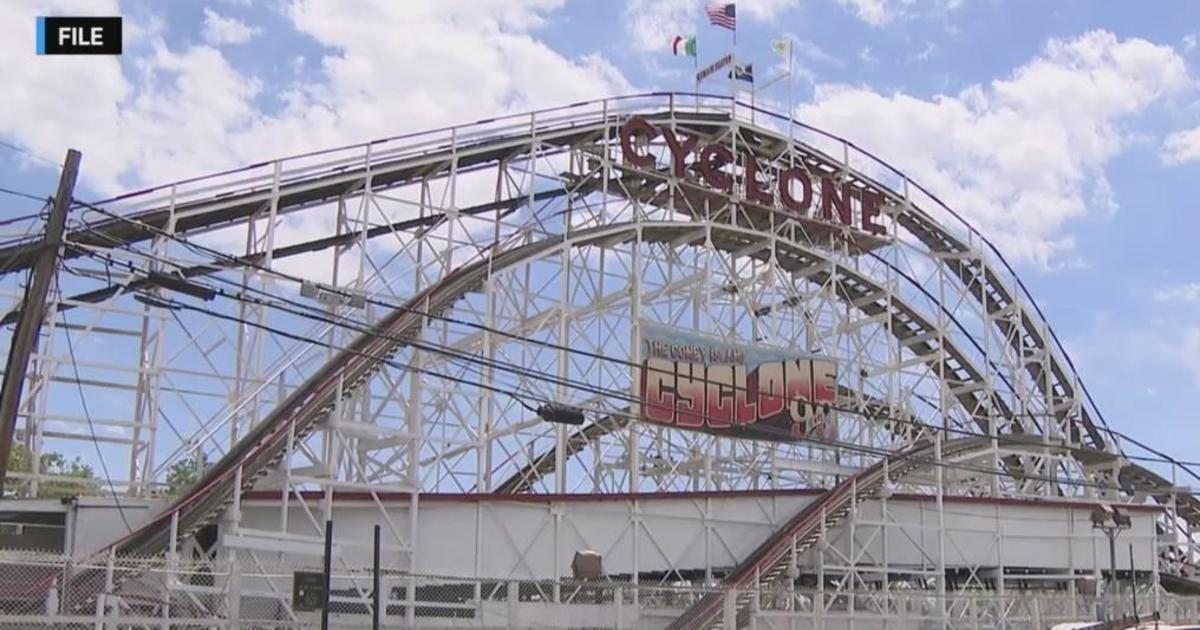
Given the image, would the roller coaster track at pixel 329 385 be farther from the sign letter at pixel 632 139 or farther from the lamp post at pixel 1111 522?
the lamp post at pixel 1111 522

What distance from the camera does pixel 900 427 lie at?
47094 mm

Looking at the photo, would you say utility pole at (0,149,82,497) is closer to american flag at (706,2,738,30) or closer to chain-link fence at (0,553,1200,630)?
chain-link fence at (0,553,1200,630)

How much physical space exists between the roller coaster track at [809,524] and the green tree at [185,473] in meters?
11.3

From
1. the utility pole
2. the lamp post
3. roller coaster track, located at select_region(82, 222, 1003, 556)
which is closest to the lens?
the utility pole

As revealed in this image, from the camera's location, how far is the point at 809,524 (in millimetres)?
35219

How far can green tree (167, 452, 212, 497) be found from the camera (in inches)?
1214

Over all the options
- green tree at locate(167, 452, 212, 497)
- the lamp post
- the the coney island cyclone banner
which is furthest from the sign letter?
the lamp post

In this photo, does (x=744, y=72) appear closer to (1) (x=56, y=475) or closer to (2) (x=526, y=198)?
(2) (x=526, y=198)

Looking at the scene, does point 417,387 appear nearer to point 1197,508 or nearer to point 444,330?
point 444,330

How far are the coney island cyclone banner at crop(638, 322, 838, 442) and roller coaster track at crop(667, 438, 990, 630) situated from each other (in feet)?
9.73

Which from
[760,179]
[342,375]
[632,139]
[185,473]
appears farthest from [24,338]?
[760,179]

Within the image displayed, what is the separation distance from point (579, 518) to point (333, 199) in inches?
424

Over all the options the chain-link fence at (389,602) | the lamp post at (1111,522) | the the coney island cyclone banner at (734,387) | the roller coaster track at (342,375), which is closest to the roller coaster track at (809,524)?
the chain-link fence at (389,602)

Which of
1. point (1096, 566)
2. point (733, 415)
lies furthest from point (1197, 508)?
point (733, 415)
